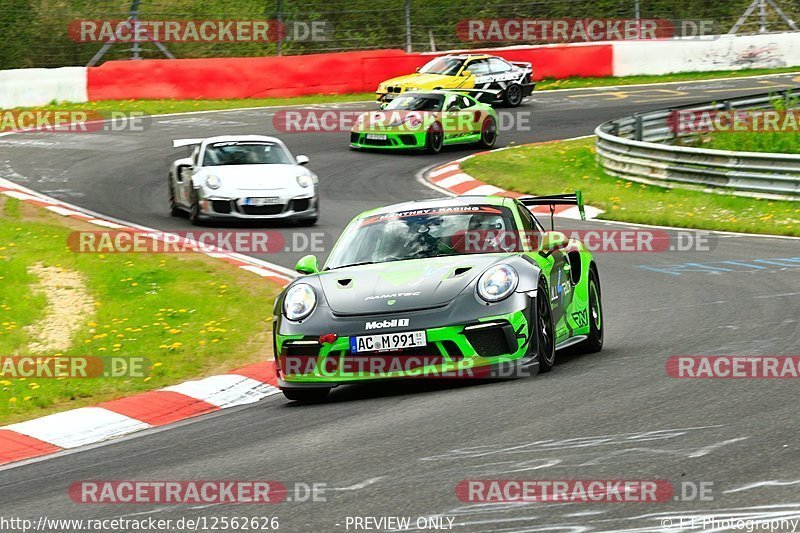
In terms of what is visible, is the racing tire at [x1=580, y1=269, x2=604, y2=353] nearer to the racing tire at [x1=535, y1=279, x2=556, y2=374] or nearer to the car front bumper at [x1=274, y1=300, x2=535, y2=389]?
the racing tire at [x1=535, y1=279, x2=556, y2=374]

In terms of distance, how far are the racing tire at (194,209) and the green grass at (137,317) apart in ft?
8.47

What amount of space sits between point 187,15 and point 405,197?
14093mm

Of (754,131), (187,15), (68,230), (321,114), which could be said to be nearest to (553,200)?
(68,230)

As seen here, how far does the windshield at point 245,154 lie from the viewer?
18297 mm

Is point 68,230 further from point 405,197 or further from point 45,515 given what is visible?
point 45,515

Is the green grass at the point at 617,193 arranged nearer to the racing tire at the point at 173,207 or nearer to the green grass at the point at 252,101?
the racing tire at the point at 173,207

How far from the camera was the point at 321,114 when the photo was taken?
95.0 ft

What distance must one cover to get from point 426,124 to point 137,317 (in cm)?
1427

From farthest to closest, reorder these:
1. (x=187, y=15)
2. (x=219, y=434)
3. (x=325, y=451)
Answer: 1. (x=187, y=15)
2. (x=219, y=434)
3. (x=325, y=451)

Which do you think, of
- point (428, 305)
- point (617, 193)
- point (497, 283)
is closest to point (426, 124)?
point (617, 193)

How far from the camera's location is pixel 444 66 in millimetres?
30953

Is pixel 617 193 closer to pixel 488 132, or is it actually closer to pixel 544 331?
pixel 488 132

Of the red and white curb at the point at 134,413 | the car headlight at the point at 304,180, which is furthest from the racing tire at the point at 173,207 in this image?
the red and white curb at the point at 134,413

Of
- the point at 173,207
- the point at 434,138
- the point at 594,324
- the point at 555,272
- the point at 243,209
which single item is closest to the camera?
the point at 555,272
